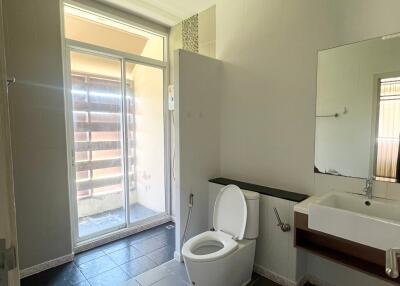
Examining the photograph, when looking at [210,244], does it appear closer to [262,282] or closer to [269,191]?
[262,282]

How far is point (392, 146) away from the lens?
177cm

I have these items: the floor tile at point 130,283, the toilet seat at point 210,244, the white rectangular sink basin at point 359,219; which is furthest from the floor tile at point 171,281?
the white rectangular sink basin at point 359,219

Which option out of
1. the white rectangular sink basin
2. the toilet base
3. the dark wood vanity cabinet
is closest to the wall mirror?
the white rectangular sink basin

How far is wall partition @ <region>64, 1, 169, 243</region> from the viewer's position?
2750mm

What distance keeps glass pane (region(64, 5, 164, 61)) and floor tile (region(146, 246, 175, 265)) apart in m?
2.44

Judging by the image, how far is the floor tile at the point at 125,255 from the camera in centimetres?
259

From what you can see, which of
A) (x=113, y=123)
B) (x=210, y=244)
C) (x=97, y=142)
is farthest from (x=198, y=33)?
(x=210, y=244)

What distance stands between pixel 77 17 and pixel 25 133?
1387mm

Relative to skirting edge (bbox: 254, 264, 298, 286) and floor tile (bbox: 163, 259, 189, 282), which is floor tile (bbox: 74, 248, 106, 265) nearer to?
floor tile (bbox: 163, 259, 189, 282)

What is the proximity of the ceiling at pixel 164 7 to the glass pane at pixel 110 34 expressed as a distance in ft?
0.74

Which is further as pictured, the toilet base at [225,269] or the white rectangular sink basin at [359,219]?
the toilet base at [225,269]

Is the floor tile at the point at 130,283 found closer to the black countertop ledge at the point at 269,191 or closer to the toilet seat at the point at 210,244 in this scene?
the toilet seat at the point at 210,244

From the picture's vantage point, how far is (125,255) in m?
2.69

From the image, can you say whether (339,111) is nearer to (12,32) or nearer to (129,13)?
(129,13)
